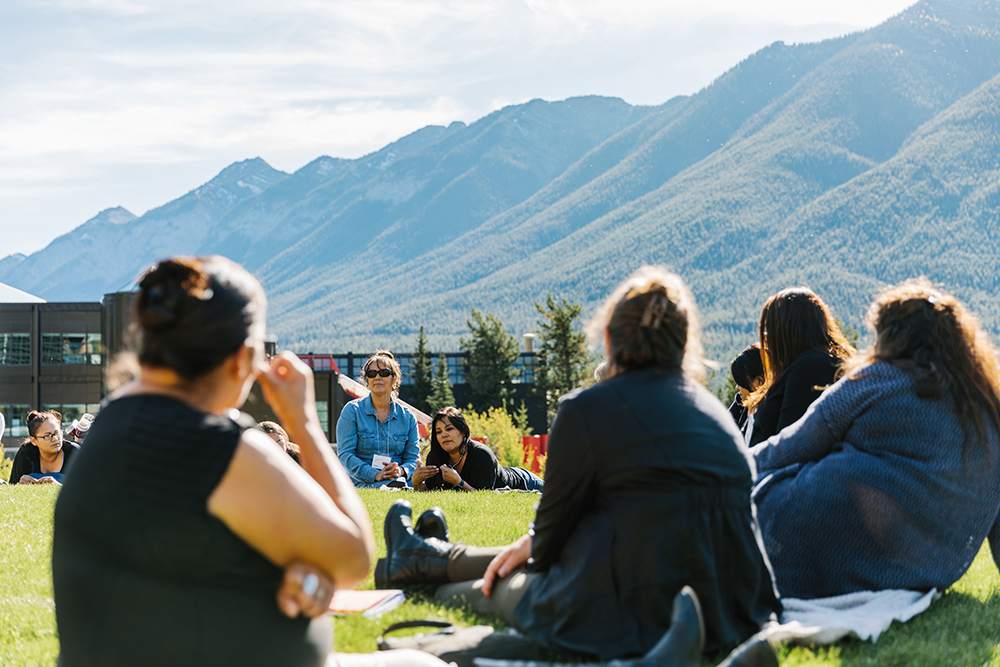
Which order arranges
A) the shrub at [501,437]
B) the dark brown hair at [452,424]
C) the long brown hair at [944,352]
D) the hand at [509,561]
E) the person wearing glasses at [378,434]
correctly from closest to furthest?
the hand at [509,561] < the long brown hair at [944,352] < the dark brown hair at [452,424] < the person wearing glasses at [378,434] < the shrub at [501,437]

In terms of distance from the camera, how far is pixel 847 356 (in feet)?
16.3

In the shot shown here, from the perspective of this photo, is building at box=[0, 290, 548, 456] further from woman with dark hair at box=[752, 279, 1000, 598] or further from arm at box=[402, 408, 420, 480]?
woman with dark hair at box=[752, 279, 1000, 598]

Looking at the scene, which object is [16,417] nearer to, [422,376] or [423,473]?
[422,376]

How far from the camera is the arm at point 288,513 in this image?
1.87 m

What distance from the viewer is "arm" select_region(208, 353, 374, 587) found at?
1.87 meters

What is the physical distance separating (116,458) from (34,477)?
9.34m

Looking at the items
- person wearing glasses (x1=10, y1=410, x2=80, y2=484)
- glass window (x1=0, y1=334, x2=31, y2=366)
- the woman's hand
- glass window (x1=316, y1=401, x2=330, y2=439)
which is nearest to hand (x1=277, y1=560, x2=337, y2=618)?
the woman's hand

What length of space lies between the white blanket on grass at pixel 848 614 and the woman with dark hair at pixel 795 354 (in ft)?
4.09

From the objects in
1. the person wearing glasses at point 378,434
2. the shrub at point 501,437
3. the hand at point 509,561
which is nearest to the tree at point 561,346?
the shrub at point 501,437

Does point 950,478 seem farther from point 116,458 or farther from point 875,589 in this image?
point 116,458

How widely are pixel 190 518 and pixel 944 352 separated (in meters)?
3.25

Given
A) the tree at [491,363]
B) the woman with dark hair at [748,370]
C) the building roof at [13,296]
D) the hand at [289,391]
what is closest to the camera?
the hand at [289,391]

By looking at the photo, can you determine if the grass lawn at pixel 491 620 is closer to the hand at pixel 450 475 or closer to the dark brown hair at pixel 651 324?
the dark brown hair at pixel 651 324

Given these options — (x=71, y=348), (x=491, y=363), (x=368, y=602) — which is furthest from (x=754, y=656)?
(x=491, y=363)
